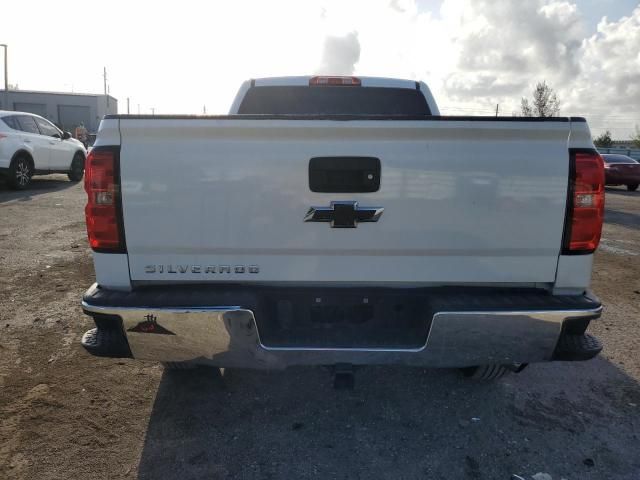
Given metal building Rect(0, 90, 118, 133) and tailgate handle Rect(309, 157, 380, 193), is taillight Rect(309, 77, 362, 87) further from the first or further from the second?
metal building Rect(0, 90, 118, 133)

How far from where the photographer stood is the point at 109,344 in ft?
7.65

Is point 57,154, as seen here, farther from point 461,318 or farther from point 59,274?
point 461,318

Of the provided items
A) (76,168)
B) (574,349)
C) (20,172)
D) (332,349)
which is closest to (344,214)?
(332,349)

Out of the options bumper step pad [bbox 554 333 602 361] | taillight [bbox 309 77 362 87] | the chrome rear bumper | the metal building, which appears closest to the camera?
the chrome rear bumper

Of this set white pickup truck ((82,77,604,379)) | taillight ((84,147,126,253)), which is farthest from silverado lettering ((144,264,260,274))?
taillight ((84,147,126,253))

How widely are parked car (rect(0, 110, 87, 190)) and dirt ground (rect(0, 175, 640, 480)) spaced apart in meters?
9.24

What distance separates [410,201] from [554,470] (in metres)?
1.55

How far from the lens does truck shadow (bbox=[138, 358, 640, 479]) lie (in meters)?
2.40

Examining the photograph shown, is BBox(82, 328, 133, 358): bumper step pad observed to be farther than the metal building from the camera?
No

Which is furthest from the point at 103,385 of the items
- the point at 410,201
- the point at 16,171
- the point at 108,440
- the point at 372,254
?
the point at 16,171

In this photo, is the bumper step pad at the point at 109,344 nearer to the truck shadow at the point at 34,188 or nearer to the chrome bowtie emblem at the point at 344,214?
the chrome bowtie emblem at the point at 344,214

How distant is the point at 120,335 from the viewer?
230cm

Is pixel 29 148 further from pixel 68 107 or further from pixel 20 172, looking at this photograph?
pixel 68 107

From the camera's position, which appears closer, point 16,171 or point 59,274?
point 59,274
